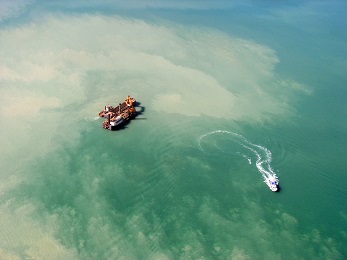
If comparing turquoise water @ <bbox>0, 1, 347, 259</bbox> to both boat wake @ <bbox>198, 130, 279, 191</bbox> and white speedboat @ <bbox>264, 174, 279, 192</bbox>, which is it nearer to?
boat wake @ <bbox>198, 130, 279, 191</bbox>

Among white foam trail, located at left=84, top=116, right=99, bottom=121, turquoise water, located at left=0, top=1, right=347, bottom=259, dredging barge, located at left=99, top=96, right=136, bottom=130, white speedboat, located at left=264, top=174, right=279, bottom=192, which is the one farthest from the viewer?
white foam trail, located at left=84, top=116, right=99, bottom=121

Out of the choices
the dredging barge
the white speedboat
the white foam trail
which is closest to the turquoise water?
the white foam trail

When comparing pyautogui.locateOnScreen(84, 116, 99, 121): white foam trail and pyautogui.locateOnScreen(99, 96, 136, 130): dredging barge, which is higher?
pyautogui.locateOnScreen(99, 96, 136, 130): dredging barge

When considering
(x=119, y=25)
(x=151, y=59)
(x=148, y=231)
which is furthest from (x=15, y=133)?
(x=119, y=25)

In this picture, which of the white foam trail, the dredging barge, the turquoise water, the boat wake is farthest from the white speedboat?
Answer: the white foam trail

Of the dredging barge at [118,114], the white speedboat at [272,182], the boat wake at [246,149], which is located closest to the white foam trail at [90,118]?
the dredging barge at [118,114]

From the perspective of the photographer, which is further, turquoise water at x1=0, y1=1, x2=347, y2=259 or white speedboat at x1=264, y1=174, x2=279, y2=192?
white speedboat at x1=264, y1=174, x2=279, y2=192

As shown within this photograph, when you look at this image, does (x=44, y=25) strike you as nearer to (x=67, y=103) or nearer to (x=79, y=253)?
(x=67, y=103)

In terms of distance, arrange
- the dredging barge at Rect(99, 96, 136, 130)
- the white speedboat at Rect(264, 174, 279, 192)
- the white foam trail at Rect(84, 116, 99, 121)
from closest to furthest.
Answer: the white speedboat at Rect(264, 174, 279, 192), the dredging barge at Rect(99, 96, 136, 130), the white foam trail at Rect(84, 116, 99, 121)
